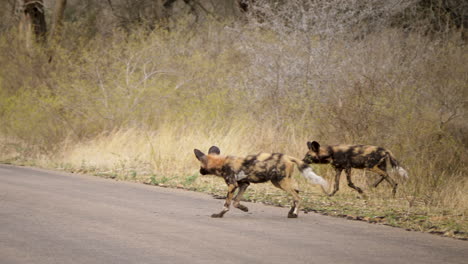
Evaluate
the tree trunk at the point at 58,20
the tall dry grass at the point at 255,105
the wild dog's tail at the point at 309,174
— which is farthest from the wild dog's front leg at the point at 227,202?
the tree trunk at the point at 58,20

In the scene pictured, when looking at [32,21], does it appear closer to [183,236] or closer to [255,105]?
[255,105]

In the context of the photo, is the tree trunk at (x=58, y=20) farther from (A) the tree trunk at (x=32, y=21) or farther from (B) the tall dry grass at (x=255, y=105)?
(B) the tall dry grass at (x=255, y=105)

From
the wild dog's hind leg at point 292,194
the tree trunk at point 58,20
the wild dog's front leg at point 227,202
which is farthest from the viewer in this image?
the tree trunk at point 58,20

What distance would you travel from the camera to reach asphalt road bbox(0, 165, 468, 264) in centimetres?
693

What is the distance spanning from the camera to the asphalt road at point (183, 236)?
693 cm

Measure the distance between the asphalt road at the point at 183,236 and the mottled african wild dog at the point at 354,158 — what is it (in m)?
1.59

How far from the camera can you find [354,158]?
38.9ft

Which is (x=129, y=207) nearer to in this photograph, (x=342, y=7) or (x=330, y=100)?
(x=330, y=100)

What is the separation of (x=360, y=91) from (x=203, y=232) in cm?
646

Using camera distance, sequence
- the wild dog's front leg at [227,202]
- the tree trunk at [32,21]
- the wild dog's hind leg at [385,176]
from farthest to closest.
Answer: the tree trunk at [32,21], the wild dog's hind leg at [385,176], the wild dog's front leg at [227,202]

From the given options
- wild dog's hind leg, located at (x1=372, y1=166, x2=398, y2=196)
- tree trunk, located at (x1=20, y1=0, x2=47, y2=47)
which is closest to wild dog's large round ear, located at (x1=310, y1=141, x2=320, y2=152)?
wild dog's hind leg, located at (x1=372, y1=166, x2=398, y2=196)

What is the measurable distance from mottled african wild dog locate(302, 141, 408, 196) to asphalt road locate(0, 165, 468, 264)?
5.20 ft

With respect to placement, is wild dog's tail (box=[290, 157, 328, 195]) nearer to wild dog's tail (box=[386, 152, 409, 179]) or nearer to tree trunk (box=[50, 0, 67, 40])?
wild dog's tail (box=[386, 152, 409, 179])

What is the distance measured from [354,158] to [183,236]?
4.71m
